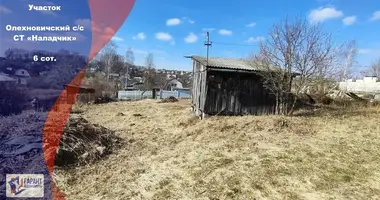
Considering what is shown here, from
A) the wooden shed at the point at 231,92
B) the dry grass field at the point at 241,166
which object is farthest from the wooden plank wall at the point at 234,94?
the dry grass field at the point at 241,166

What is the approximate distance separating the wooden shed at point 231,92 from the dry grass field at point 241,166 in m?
2.16

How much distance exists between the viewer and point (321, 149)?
610cm

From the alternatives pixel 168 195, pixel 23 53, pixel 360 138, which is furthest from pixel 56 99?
pixel 360 138

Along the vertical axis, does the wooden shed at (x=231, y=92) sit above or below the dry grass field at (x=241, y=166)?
above

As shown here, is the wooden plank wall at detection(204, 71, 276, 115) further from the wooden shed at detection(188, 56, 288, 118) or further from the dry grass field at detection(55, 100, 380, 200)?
the dry grass field at detection(55, 100, 380, 200)

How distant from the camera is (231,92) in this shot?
409 inches

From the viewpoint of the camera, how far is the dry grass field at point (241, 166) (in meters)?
4.17

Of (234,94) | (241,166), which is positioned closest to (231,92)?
(234,94)

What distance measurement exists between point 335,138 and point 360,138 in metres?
0.76

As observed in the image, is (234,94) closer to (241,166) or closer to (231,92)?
(231,92)

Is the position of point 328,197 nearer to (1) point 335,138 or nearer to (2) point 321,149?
(2) point 321,149

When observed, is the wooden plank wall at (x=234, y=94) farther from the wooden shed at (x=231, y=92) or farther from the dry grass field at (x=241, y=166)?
the dry grass field at (x=241, y=166)

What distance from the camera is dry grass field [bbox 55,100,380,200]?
417 cm

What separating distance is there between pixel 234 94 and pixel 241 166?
220 inches
